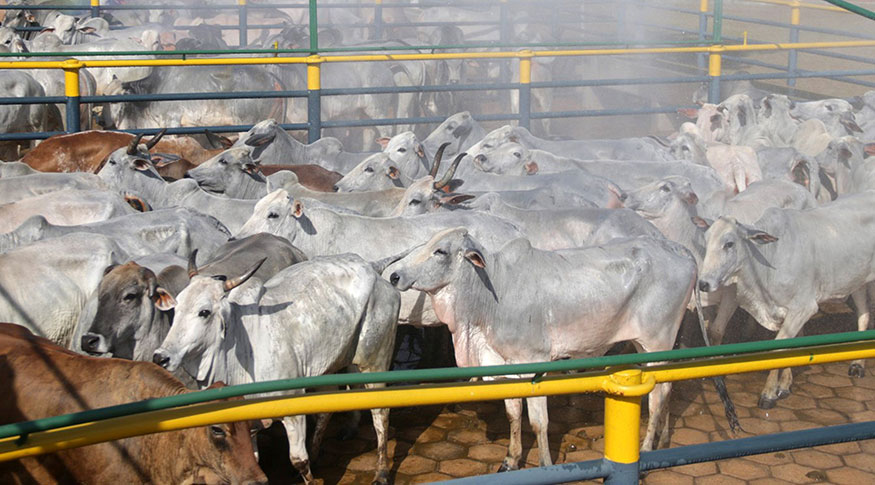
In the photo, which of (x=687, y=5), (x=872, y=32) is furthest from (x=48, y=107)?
(x=687, y=5)

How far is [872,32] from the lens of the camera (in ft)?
55.9

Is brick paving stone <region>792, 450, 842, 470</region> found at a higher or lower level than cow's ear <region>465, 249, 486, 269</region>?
lower

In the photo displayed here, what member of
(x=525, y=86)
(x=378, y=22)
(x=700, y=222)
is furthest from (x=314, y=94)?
(x=378, y=22)

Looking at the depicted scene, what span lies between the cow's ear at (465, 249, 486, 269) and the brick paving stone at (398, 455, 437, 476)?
1.04 meters

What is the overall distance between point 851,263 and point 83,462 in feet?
15.5

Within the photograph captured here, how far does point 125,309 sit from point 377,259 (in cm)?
156

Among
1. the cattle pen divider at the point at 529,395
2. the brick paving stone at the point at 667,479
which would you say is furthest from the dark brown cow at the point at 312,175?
the cattle pen divider at the point at 529,395

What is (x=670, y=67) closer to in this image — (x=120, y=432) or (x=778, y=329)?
(x=778, y=329)

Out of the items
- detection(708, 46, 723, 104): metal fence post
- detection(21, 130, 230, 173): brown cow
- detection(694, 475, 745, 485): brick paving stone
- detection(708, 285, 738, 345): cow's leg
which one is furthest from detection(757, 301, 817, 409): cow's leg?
detection(21, 130, 230, 173): brown cow

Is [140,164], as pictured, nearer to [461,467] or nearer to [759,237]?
[461,467]

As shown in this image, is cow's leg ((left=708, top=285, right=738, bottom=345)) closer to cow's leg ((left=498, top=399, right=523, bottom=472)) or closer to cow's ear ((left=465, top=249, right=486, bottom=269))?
cow's leg ((left=498, top=399, right=523, bottom=472))

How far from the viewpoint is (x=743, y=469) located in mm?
5066

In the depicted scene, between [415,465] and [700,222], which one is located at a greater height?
[700,222]

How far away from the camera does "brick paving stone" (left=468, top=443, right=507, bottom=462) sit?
17.5 feet
